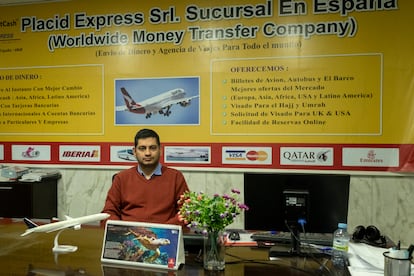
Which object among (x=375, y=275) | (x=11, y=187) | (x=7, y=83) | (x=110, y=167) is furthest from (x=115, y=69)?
(x=375, y=275)

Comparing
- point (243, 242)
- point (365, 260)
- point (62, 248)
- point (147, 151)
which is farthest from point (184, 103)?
point (365, 260)

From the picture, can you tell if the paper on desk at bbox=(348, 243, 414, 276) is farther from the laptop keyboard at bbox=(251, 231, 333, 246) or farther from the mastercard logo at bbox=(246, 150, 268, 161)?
the mastercard logo at bbox=(246, 150, 268, 161)

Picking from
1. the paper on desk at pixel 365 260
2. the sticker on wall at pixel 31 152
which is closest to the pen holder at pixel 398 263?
the paper on desk at pixel 365 260

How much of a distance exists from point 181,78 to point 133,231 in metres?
2.00

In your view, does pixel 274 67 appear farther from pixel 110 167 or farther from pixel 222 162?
pixel 110 167

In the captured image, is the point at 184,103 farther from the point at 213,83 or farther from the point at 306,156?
the point at 306,156

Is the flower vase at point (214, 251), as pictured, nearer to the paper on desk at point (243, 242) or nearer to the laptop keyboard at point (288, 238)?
the paper on desk at point (243, 242)

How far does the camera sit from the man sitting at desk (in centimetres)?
245

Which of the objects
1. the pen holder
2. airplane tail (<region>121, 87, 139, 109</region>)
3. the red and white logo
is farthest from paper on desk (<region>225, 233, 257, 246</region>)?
airplane tail (<region>121, 87, 139, 109</region>)

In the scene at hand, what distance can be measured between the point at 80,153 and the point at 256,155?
1.65m

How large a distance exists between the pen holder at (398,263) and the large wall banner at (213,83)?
6.01 ft

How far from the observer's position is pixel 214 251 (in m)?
1.57

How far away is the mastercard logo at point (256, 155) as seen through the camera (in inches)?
130

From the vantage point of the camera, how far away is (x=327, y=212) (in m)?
1.80
